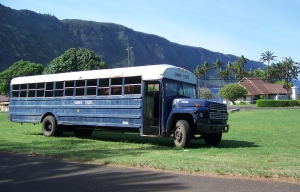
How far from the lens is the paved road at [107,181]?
21.6 ft

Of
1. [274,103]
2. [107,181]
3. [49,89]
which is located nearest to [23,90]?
[49,89]

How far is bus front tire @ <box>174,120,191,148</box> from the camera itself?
1162 centimetres

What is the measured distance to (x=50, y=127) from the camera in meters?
16.1

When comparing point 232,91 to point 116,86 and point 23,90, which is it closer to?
point 23,90

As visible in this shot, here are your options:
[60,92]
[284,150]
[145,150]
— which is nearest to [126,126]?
[145,150]

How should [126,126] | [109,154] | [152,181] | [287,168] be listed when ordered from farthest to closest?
[126,126] < [109,154] < [287,168] < [152,181]

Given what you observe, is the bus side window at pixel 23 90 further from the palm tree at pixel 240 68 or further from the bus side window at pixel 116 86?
the palm tree at pixel 240 68

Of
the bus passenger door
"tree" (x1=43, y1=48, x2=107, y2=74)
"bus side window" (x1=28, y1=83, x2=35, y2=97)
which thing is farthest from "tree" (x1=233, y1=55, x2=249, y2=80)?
the bus passenger door

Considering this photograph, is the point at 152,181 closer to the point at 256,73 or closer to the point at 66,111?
the point at 66,111

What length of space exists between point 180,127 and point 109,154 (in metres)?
2.62

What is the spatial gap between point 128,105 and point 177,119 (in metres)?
2.03

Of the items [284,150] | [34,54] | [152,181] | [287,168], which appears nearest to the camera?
[152,181]

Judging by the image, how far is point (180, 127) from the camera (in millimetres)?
11781

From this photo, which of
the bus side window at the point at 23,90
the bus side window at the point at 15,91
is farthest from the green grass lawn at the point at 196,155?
the bus side window at the point at 15,91
